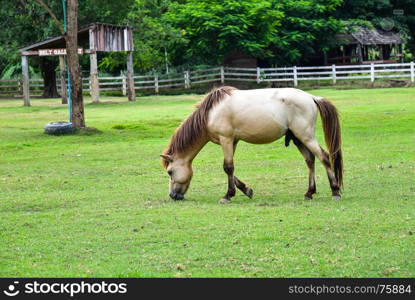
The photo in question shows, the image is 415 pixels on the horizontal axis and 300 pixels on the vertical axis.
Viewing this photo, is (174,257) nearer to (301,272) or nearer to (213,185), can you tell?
(301,272)

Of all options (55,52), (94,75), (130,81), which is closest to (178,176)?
(55,52)

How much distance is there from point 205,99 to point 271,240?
3749mm

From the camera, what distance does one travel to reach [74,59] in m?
21.3

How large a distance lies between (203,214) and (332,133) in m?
2.48

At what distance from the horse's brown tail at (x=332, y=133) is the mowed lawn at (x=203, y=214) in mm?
595

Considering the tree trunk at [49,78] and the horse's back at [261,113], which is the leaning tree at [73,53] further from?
the tree trunk at [49,78]

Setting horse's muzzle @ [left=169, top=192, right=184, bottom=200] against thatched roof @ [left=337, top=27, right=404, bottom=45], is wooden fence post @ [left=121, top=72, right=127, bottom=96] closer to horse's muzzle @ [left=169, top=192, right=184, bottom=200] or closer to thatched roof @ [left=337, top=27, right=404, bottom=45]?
thatched roof @ [left=337, top=27, right=404, bottom=45]

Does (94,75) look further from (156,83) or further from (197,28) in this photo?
(197,28)

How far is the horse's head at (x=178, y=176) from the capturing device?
1176 cm

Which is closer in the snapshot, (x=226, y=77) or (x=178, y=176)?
(x=178, y=176)

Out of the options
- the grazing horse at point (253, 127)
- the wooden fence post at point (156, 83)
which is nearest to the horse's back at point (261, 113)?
the grazing horse at point (253, 127)

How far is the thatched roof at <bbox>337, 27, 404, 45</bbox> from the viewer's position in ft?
144

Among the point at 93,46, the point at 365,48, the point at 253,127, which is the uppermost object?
the point at 93,46

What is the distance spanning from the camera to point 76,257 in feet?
26.7
